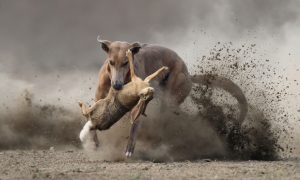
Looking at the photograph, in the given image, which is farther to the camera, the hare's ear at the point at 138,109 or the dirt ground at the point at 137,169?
the hare's ear at the point at 138,109

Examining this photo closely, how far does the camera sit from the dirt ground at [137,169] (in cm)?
971

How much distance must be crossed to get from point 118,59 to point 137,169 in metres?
2.52

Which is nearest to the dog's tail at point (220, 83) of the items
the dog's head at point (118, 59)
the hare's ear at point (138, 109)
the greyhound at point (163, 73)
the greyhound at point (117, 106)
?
the greyhound at point (163, 73)

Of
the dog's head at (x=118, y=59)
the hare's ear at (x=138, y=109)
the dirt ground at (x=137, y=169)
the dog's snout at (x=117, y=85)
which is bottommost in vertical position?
the dirt ground at (x=137, y=169)

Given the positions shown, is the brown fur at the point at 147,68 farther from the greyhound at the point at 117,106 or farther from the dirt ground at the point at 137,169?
the dirt ground at the point at 137,169

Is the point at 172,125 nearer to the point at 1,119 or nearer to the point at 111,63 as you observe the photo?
the point at 111,63

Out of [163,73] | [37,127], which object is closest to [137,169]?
[163,73]

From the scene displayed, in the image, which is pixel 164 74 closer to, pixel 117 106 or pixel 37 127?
pixel 37 127

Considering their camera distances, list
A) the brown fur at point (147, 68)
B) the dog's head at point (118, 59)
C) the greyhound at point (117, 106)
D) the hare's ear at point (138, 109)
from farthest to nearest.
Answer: the brown fur at point (147, 68), the dog's head at point (118, 59), the greyhound at point (117, 106), the hare's ear at point (138, 109)

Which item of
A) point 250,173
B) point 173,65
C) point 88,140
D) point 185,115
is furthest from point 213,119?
point 250,173

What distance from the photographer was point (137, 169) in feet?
34.3

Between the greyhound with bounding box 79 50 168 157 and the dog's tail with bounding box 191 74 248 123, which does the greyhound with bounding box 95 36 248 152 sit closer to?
the dog's tail with bounding box 191 74 248 123

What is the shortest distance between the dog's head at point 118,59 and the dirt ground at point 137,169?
1.37 m

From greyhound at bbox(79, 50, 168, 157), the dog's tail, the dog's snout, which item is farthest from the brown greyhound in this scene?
greyhound at bbox(79, 50, 168, 157)
